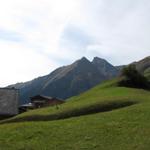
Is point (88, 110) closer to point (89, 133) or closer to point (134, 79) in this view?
point (89, 133)

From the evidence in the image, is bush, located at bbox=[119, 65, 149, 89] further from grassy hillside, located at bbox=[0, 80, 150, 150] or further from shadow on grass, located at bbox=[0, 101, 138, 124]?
grassy hillside, located at bbox=[0, 80, 150, 150]

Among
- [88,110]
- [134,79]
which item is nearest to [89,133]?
[88,110]

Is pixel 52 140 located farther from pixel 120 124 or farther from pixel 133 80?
pixel 133 80

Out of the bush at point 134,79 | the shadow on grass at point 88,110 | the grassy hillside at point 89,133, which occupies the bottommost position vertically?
the grassy hillside at point 89,133

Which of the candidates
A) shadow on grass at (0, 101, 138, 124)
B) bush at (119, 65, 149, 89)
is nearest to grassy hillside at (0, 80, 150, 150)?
shadow on grass at (0, 101, 138, 124)

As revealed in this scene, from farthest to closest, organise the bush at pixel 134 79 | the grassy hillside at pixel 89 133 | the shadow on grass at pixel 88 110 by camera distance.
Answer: the bush at pixel 134 79 < the shadow on grass at pixel 88 110 < the grassy hillside at pixel 89 133

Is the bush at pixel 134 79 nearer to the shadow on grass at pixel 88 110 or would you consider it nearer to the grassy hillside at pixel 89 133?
the shadow on grass at pixel 88 110

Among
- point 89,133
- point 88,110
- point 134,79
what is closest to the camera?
point 89,133

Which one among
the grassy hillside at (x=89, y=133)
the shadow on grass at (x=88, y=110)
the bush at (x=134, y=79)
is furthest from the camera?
the bush at (x=134, y=79)

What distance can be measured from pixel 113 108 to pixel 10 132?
54.8 feet

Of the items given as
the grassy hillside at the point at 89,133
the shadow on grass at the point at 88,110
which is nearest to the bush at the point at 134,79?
the shadow on grass at the point at 88,110

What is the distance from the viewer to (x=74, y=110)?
55.5 metres

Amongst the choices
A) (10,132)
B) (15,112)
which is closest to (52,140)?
(10,132)

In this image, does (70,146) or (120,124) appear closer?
(70,146)
